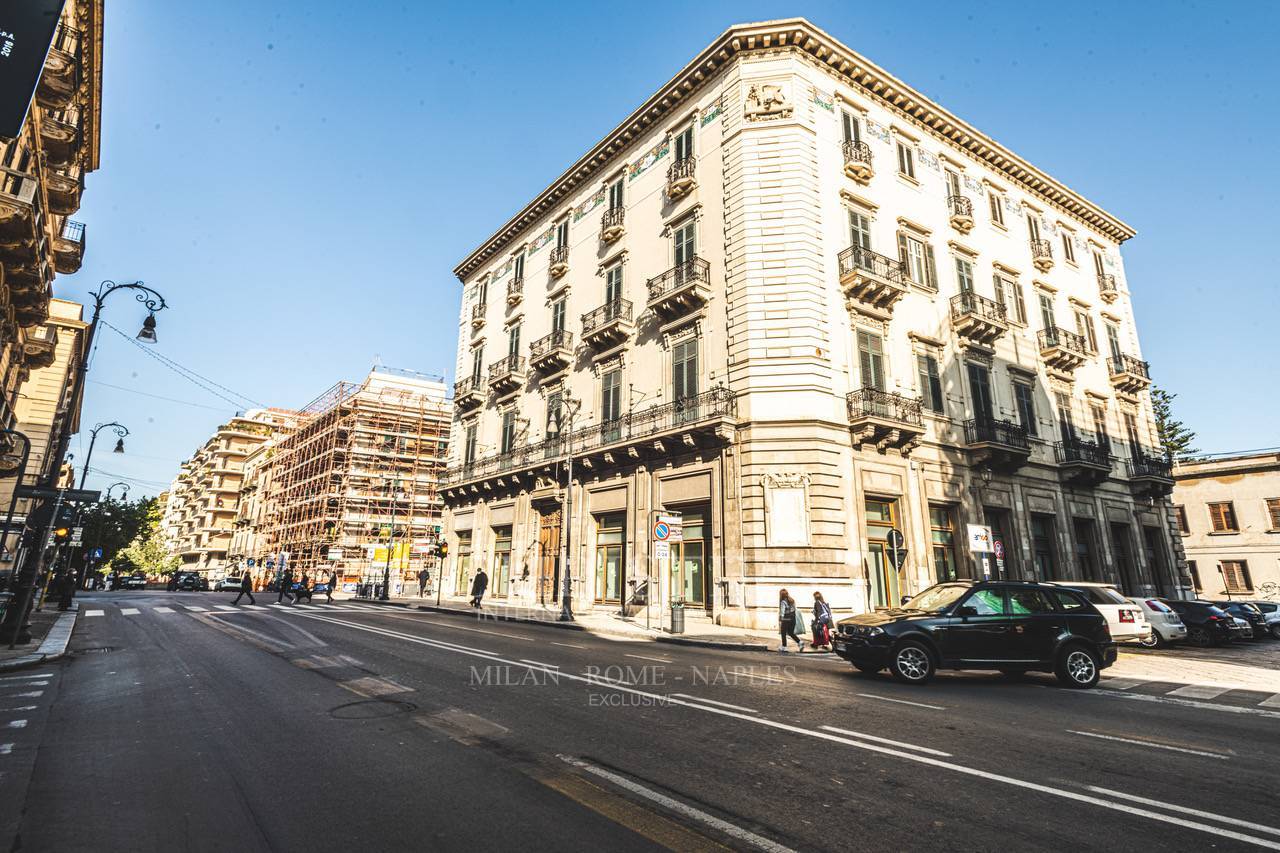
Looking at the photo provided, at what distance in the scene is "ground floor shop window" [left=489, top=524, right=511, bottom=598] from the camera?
29750 mm

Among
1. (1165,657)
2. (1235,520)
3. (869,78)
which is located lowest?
(1165,657)

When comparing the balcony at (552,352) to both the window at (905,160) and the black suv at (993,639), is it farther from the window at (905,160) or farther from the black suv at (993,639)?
the black suv at (993,639)

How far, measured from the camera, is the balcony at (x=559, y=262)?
30469 mm

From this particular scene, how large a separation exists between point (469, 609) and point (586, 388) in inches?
437

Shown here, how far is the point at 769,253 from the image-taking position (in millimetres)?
20797

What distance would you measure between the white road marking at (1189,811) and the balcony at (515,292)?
32445mm

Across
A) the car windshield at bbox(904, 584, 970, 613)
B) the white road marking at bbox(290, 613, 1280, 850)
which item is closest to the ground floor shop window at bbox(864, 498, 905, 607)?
the car windshield at bbox(904, 584, 970, 613)

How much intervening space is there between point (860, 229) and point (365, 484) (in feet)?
154

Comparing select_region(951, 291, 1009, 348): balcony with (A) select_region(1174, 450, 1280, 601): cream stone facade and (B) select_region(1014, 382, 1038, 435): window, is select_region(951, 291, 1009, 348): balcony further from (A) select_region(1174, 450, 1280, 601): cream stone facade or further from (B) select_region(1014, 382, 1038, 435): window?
(A) select_region(1174, 450, 1280, 601): cream stone facade

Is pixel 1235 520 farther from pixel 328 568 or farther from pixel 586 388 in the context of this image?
pixel 328 568

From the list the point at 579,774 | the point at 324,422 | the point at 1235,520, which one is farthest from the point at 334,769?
the point at 324,422

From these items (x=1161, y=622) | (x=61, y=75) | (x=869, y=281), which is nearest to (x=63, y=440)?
(x=61, y=75)

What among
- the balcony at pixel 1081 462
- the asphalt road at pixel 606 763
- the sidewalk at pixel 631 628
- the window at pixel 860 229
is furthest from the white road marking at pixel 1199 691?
the balcony at pixel 1081 462

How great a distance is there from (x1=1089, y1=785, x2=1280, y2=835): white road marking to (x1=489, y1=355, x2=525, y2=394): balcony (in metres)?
29.0
